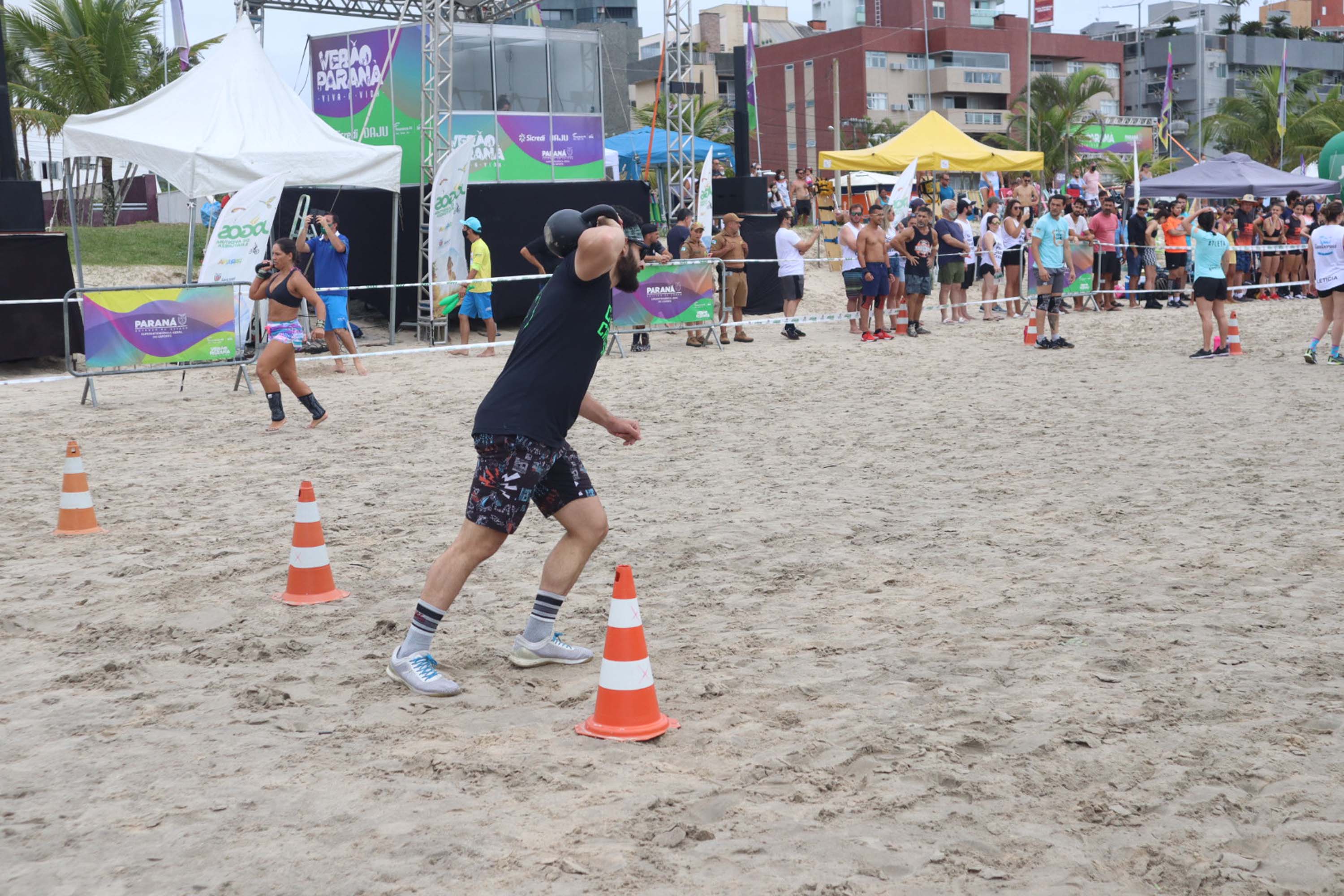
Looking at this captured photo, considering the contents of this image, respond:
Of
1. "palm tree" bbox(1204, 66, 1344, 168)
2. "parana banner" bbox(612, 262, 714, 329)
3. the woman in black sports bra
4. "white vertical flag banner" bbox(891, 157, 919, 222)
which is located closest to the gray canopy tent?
"white vertical flag banner" bbox(891, 157, 919, 222)

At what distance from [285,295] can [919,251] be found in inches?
374

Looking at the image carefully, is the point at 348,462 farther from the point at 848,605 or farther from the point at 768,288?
the point at 768,288

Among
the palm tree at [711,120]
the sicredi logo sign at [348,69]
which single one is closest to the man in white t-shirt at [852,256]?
the sicredi logo sign at [348,69]

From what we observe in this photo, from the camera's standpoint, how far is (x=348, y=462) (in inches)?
377

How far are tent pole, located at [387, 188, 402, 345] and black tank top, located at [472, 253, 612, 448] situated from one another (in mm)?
12768

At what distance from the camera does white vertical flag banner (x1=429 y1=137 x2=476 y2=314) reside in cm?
1714

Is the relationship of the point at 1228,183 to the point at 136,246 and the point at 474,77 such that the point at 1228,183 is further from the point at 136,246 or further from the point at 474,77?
the point at 136,246

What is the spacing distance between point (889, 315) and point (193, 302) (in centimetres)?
1034

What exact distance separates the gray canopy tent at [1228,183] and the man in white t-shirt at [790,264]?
11465 mm

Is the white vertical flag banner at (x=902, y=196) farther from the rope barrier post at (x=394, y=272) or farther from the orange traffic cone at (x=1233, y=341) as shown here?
the rope barrier post at (x=394, y=272)

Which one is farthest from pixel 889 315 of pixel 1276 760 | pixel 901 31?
pixel 901 31

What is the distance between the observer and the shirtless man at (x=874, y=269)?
17281 mm

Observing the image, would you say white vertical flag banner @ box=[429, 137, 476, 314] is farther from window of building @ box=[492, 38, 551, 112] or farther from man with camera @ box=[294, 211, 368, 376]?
window of building @ box=[492, 38, 551, 112]

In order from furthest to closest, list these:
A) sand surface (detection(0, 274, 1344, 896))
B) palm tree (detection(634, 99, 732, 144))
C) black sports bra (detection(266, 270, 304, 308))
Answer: palm tree (detection(634, 99, 732, 144)) < black sports bra (detection(266, 270, 304, 308)) < sand surface (detection(0, 274, 1344, 896))
